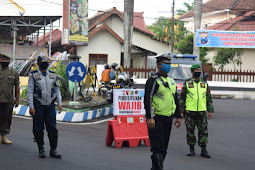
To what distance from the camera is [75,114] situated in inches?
581

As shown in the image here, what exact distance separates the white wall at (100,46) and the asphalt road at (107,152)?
28314 millimetres

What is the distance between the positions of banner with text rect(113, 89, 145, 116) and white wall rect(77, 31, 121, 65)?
103ft

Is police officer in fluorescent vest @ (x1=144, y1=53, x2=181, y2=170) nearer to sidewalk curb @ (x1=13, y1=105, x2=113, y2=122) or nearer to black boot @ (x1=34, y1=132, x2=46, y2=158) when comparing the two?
black boot @ (x1=34, y1=132, x2=46, y2=158)

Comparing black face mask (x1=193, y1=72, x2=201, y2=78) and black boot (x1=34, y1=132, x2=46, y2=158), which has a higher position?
black face mask (x1=193, y1=72, x2=201, y2=78)

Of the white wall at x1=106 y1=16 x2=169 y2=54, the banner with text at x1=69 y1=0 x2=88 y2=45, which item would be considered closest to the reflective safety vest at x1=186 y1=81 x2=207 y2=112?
the banner with text at x1=69 y1=0 x2=88 y2=45

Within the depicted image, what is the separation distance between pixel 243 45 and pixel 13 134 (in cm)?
2983

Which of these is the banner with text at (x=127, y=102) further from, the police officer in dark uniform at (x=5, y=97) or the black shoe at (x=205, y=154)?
the police officer in dark uniform at (x=5, y=97)

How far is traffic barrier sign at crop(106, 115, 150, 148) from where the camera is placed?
1046cm

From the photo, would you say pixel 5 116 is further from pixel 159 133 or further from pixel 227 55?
pixel 227 55

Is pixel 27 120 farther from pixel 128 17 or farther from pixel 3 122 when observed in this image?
pixel 128 17

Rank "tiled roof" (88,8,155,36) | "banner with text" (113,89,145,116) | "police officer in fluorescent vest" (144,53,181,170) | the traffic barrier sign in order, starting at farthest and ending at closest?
"tiled roof" (88,8,155,36), "banner with text" (113,89,145,116), the traffic barrier sign, "police officer in fluorescent vest" (144,53,181,170)

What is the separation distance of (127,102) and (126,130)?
0.70 meters

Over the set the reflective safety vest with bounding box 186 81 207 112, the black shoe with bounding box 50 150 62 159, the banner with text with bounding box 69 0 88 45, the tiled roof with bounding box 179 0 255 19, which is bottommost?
the black shoe with bounding box 50 150 62 159


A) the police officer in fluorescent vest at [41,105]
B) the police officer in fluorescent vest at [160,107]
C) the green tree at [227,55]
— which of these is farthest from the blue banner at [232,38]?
the police officer in fluorescent vest at [160,107]
